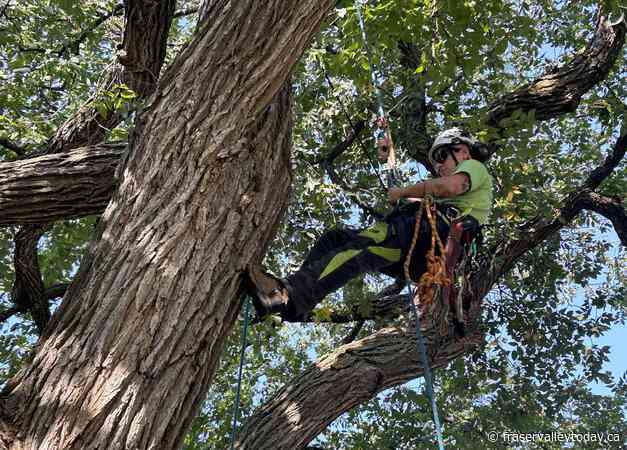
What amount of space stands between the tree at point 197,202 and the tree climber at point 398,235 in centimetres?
24

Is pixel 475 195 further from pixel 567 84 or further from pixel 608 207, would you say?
pixel 608 207

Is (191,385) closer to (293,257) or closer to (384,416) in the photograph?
(293,257)

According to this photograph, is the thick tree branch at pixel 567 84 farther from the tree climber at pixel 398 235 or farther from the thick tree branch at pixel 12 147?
the thick tree branch at pixel 12 147

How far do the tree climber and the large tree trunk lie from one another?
1.50 feet

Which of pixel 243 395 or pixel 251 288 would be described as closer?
pixel 251 288

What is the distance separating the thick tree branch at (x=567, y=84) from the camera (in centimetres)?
548

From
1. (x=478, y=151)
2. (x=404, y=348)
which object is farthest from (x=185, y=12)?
(x=478, y=151)

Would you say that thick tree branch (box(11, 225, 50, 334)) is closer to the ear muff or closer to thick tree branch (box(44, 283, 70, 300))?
thick tree branch (box(44, 283, 70, 300))

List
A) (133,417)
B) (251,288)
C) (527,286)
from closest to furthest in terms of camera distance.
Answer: (133,417) < (251,288) < (527,286)

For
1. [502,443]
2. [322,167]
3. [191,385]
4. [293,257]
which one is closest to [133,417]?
[191,385]

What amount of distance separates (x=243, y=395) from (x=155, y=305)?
220 inches

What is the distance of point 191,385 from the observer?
2.26 metres

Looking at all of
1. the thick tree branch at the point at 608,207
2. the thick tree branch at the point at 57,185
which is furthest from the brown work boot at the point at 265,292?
the thick tree branch at the point at 608,207

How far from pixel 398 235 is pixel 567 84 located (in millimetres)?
2913
